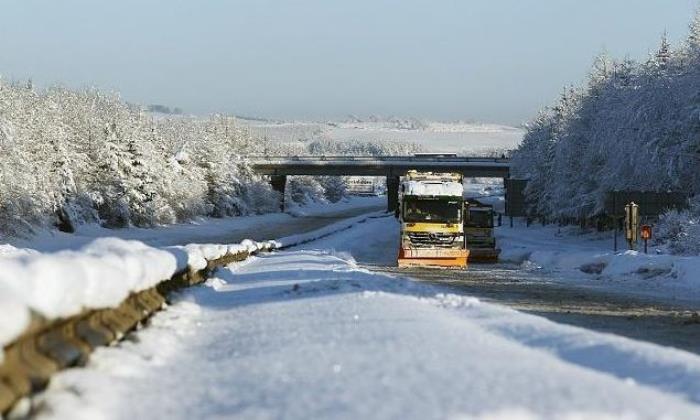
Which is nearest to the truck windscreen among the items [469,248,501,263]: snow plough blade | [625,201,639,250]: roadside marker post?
[469,248,501,263]: snow plough blade

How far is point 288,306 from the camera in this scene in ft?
48.5

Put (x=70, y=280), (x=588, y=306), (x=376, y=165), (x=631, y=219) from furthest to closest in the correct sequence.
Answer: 1. (x=376, y=165)
2. (x=631, y=219)
3. (x=588, y=306)
4. (x=70, y=280)

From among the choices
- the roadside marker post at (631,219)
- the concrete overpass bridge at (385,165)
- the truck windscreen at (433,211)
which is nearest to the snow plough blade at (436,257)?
the truck windscreen at (433,211)

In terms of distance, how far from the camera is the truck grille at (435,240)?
37.8 metres

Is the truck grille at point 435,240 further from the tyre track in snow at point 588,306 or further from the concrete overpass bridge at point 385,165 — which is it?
the concrete overpass bridge at point 385,165

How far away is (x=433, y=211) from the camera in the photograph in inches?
1507

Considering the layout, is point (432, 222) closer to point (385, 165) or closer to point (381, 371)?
point (381, 371)

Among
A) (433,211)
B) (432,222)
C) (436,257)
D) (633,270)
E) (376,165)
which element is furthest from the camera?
(376,165)

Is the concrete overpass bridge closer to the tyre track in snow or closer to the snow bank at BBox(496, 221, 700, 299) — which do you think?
the snow bank at BBox(496, 221, 700, 299)

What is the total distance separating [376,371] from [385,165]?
429 ft

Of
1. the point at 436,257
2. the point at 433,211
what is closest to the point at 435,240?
the point at 436,257

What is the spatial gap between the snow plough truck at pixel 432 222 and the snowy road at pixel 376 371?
926 inches

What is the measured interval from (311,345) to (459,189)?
28.6 metres

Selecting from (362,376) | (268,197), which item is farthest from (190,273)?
(268,197)
